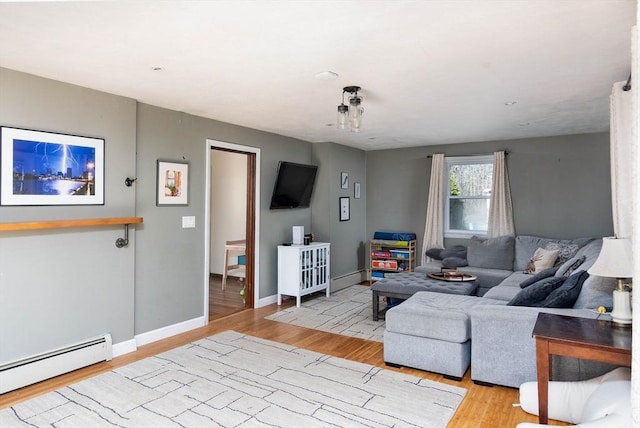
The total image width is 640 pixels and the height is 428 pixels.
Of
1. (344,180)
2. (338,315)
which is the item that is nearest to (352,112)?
Result: (338,315)

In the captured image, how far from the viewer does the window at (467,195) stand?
6141 millimetres

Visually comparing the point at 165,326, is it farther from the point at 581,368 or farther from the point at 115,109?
the point at 581,368

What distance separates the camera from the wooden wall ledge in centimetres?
272

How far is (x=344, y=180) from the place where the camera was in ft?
21.2

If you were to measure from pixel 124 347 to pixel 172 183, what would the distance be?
64.3 inches

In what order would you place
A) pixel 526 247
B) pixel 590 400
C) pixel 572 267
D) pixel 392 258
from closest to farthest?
1. pixel 590 400
2. pixel 572 267
3. pixel 526 247
4. pixel 392 258

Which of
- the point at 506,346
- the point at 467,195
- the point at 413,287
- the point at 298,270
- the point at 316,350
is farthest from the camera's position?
the point at 467,195

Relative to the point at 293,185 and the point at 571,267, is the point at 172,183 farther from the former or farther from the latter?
the point at 571,267

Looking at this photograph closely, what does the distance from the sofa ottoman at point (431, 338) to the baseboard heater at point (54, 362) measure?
2446mm

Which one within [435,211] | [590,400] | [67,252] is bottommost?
[590,400]

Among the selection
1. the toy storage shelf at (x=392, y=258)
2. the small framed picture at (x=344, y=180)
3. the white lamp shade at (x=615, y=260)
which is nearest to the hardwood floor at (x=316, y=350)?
the white lamp shade at (x=615, y=260)

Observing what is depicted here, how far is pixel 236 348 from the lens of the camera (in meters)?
3.69

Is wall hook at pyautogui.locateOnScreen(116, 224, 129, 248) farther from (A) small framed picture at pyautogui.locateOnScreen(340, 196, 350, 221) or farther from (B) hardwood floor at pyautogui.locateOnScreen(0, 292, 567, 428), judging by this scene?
(A) small framed picture at pyautogui.locateOnScreen(340, 196, 350, 221)

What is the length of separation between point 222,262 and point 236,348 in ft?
11.3
